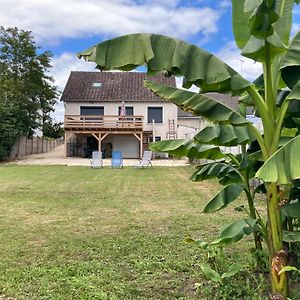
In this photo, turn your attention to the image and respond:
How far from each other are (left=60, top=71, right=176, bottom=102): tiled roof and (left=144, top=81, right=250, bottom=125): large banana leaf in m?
28.0

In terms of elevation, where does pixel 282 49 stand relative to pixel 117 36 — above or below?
below

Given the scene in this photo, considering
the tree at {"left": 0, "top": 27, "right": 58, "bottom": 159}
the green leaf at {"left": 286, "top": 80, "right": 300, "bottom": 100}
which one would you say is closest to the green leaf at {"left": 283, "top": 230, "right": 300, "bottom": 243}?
the green leaf at {"left": 286, "top": 80, "right": 300, "bottom": 100}

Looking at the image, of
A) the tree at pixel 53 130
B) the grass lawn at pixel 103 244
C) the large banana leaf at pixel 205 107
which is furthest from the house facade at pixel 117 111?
the large banana leaf at pixel 205 107

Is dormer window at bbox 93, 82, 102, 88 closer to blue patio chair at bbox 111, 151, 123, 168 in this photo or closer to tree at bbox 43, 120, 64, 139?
tree at bbox 43, 120, 64, 139

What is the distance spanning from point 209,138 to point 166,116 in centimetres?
2905

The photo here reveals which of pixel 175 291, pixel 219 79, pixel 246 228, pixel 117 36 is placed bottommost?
pixel 175 291

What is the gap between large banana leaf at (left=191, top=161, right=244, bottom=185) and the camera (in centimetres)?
438

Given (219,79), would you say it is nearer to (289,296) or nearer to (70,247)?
(289,296)

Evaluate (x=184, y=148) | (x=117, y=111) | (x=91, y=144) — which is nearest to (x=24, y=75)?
(x=91, y=144)

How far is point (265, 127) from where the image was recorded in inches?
133

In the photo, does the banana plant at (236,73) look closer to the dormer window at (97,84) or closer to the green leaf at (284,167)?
the green leaf at (284,167)

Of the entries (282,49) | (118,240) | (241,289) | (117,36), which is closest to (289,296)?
(241,289)

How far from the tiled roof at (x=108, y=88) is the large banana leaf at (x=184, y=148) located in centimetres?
2744

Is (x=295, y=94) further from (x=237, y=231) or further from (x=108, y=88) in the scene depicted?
(x=108, y=88)
